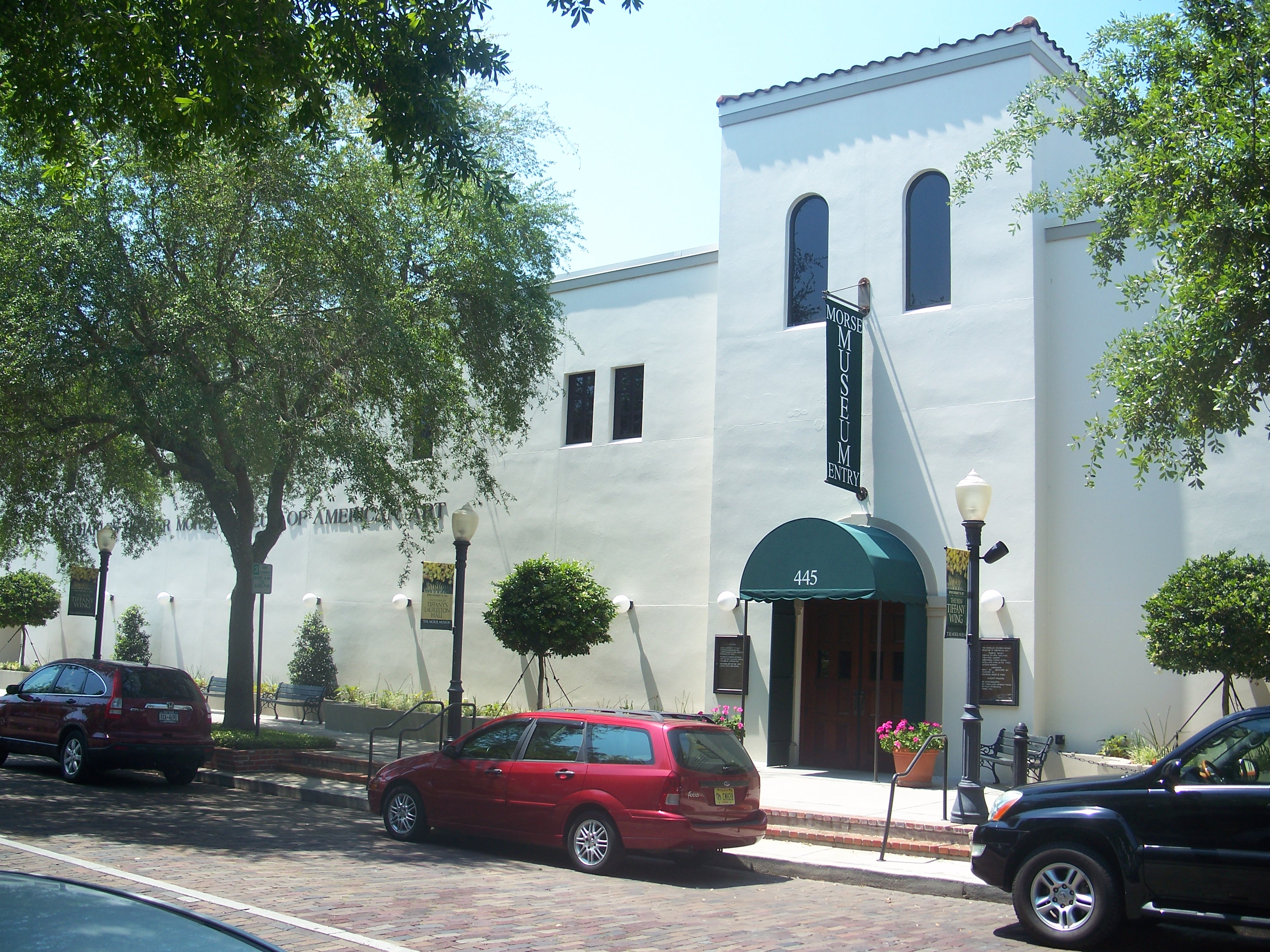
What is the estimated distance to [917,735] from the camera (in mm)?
15773

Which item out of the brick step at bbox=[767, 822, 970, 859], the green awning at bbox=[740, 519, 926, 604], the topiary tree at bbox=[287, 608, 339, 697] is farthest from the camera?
the topiary tree at bbox=[287, 608, 339, 697]

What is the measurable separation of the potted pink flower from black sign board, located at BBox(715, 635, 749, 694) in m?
2.78

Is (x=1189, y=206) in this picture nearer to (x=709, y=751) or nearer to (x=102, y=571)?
(x=709, y=751)

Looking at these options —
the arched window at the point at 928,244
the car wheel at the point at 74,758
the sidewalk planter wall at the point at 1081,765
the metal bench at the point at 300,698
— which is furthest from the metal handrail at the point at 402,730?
the arched window at the point at 928,244

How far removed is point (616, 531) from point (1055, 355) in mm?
8369

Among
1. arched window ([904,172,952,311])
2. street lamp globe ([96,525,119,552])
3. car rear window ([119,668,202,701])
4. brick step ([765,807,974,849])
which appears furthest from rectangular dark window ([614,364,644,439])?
street lamp globe ([96,525,119,552])

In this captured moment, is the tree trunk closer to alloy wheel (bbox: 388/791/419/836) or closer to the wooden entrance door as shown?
alloy wheel (bbox: 388/791/419/836)

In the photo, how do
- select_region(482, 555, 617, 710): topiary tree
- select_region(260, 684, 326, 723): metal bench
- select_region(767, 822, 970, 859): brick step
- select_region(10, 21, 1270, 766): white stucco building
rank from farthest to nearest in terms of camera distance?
1. select_region(260, 684, 326, 723): metal bench
2. select_region(482, 555, 617, 710): topiary tree
3. select_region(10, 21, 1270, 766): white stucco building
4. select_region(767, 822, 970, 859): brick step

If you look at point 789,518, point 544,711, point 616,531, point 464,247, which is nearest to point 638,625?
point 616,531

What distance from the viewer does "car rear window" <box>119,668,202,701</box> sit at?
15328 mm

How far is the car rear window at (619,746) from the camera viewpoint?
35.2 feet

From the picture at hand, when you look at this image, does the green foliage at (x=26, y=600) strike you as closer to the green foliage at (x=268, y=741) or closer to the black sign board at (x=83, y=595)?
the black sign board at (x=83, y=595)

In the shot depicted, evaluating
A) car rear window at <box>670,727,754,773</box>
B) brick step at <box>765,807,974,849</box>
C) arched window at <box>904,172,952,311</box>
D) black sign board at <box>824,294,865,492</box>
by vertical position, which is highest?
arched window at <box>904,172,952,311</box>

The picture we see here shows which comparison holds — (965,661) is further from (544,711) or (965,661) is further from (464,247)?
(464,247)
